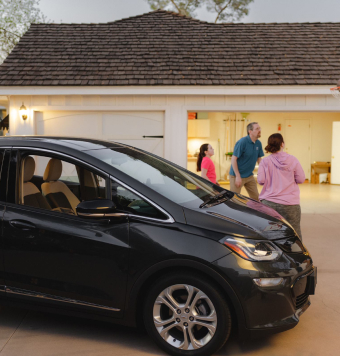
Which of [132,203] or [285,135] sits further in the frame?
[285,135]

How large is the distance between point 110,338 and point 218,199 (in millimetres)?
1457

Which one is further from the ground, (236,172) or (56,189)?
(56,189)

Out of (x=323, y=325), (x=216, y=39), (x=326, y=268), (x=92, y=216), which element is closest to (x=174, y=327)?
(x=92, y=216)

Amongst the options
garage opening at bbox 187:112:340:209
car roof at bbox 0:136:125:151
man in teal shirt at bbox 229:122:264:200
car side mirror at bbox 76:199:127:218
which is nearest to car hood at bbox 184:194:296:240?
car side mirror at bbox 76:199:127:218

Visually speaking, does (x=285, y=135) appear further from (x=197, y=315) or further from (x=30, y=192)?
(x=197, y=315)

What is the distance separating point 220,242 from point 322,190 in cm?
1369

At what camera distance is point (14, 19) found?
1309 inches

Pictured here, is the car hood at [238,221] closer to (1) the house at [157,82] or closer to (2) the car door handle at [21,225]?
(2) the car door handle at [21,225]

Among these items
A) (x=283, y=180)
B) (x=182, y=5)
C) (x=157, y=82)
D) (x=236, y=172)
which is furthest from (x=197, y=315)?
(x=182, y=5)

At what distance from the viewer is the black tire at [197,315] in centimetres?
323

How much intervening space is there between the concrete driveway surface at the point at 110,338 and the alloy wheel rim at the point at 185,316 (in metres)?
0.24

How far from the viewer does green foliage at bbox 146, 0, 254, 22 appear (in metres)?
33.3

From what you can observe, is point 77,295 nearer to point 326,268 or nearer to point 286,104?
point 326,268

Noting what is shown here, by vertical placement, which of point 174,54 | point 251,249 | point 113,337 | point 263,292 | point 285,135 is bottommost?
point 113,337
